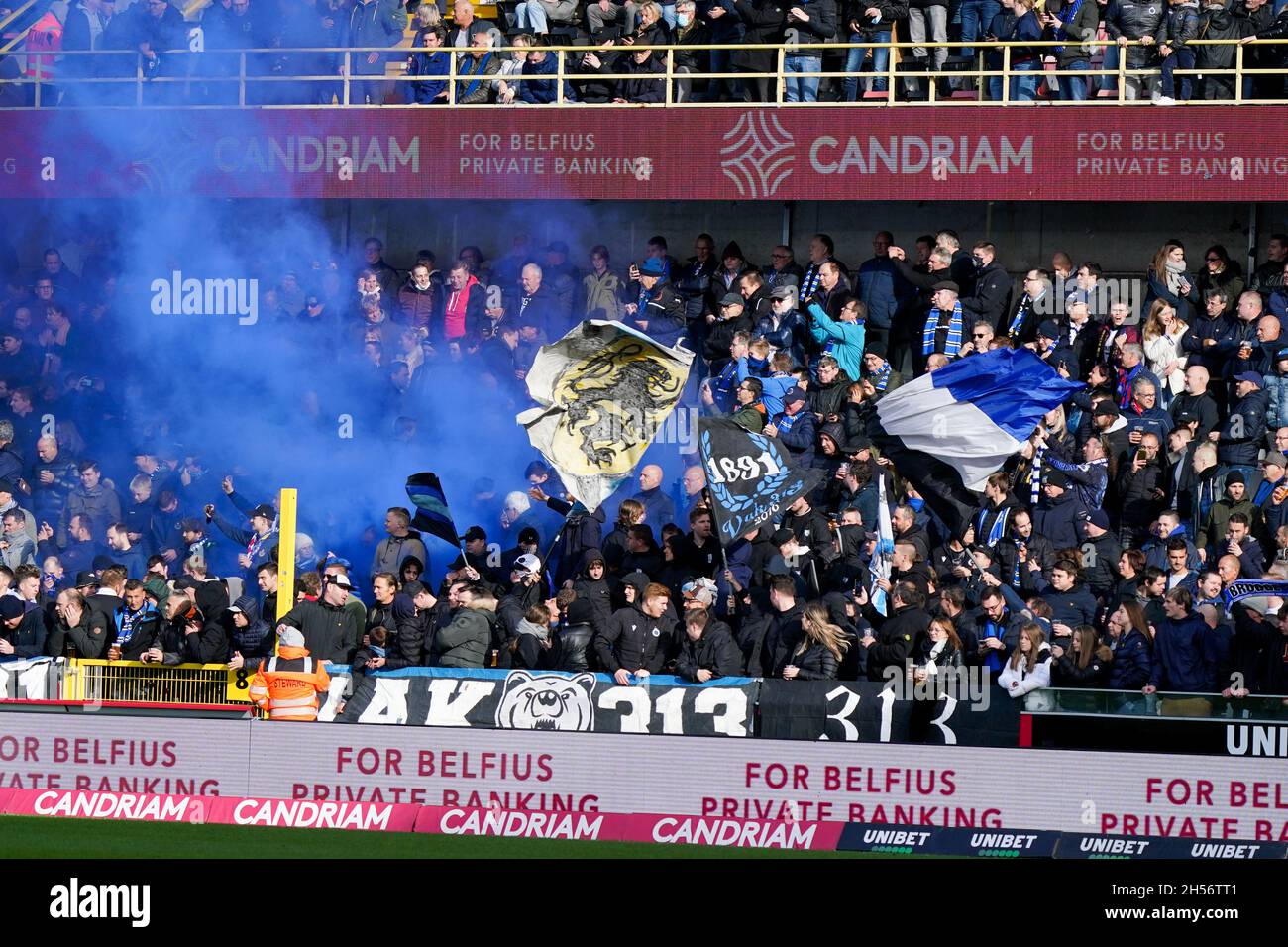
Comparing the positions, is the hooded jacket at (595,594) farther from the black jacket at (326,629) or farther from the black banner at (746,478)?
the black jacket at (326,629)

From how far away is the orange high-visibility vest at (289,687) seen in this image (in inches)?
582

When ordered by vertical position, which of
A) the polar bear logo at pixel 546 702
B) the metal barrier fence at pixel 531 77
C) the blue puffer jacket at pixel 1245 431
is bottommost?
the polar bear logo at pixel 546 702

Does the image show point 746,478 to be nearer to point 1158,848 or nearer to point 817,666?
point 817,666

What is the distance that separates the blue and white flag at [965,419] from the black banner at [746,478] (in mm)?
1313

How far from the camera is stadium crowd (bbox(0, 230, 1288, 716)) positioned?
14688 millimetres

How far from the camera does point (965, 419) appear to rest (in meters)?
16.8

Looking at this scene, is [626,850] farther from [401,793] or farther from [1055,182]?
[1055,182]

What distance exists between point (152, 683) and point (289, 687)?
120 cm

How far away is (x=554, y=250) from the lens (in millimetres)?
19594

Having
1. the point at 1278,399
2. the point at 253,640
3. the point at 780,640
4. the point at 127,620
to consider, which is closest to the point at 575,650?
the point at 780,640

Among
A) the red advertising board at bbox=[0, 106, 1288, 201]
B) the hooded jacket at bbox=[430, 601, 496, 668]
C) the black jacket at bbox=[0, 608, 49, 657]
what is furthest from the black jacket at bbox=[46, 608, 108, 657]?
the red advertising board at bbox=[0, 106, 1288, 201]

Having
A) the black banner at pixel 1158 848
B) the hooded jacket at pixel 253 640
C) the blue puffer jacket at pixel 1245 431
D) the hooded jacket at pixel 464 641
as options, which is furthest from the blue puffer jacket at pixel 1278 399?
the hooded jacket at pixel 253 640

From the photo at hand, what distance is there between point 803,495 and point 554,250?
4600 millimetres

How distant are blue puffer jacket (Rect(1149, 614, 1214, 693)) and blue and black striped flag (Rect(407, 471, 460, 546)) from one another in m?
5.75
